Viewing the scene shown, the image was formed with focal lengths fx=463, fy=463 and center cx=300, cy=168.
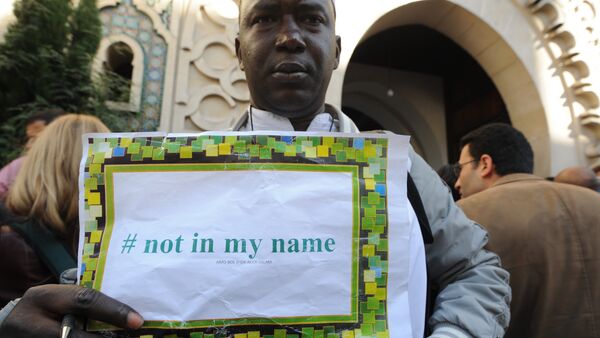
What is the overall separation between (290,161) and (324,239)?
129 mm

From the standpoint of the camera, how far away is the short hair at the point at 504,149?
1933 millimetres

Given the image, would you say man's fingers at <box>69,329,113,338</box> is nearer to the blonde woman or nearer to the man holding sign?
the man holding sign

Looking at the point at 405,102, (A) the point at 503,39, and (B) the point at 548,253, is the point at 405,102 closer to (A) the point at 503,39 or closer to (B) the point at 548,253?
(A) the point at 503,39

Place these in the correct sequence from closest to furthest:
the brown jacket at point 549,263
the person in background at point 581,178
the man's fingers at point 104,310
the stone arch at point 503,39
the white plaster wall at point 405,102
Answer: the man's fingers at point 104,310 < the brown jacket at point 549,263 < the person in background at point 581,178 < the stone arch at point 503,39 < the white plaster wall at point 405,102

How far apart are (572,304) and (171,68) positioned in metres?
3.33

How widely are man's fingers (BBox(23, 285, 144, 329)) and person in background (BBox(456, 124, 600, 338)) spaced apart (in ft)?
4.46

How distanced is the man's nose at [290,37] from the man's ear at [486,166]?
1378mm

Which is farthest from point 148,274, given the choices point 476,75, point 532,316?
point 476,75

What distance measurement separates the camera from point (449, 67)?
7398 millimetres

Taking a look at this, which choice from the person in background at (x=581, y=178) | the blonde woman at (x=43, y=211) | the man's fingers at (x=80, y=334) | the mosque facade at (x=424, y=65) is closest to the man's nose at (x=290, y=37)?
the man's fingers at (x=80, y=334)

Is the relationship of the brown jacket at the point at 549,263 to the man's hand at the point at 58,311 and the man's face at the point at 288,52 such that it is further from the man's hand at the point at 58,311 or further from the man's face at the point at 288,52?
the man's hand at the point at 58,311

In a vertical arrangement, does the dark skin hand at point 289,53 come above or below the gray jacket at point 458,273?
above

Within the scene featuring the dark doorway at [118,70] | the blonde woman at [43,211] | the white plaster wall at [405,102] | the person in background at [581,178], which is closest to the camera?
the blonde woman at [43,211]

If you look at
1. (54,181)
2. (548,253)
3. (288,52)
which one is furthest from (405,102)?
(288,52)
